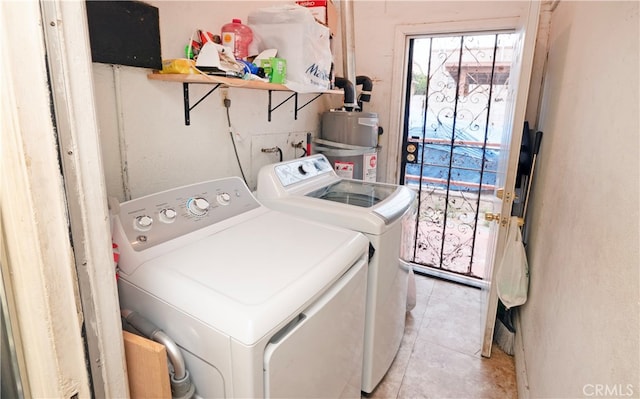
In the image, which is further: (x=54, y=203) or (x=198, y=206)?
(x=198, y=206)

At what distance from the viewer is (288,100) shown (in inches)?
94.2

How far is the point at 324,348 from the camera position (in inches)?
48.2

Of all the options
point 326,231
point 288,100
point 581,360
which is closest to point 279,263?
point 326,231

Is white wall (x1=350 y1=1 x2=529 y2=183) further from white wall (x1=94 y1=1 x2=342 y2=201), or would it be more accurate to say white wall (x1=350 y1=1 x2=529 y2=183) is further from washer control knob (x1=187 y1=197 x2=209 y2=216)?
washer control knob (x1=187 y1=197 x2=209 y2=216)

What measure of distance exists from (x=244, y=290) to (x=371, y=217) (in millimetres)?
734

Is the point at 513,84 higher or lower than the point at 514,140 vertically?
higher

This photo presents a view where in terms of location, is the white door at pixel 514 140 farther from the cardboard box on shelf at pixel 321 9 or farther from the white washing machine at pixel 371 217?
the cardboard box on shelf at pixel 321 9

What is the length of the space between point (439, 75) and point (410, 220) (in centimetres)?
140

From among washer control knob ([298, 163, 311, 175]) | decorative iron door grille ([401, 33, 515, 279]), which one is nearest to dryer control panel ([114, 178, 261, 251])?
washer control knob ([298, 163, 311, 175])

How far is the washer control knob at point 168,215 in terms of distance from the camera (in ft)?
4.52

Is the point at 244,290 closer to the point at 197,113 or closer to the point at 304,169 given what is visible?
the point at 197,113

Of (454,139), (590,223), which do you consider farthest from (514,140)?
(454,139)

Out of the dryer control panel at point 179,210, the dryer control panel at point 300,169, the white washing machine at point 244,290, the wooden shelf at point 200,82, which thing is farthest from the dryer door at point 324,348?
the wooden shelf at point 200,82

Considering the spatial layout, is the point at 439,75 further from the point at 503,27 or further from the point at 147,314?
the point at 147,314
